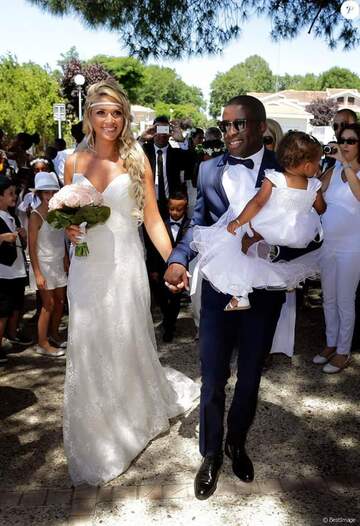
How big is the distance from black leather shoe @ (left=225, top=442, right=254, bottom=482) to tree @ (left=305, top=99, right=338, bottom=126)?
78965 millimetres

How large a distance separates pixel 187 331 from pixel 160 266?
869 millimetres

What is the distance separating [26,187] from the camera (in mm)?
7773

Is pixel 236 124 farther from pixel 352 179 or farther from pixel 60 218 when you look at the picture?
pixel 352 179

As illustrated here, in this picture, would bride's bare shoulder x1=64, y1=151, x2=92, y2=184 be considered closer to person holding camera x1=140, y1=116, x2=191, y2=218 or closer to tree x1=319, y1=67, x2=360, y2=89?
person holding camera x1=140, y1=116, x2=191, y2=218

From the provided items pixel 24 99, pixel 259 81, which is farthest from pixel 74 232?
pixel 259 81

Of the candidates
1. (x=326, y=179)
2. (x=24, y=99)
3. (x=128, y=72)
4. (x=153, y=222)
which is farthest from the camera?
(x=128, y=72)

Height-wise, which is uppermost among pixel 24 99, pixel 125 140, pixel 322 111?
pixel 322 111

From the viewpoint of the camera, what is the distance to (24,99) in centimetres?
2820

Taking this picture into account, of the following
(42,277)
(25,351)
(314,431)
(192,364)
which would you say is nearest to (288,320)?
(314,431)

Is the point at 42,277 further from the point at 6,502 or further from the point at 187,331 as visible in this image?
the point at 6,502

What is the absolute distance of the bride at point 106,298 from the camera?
3525 millimetres

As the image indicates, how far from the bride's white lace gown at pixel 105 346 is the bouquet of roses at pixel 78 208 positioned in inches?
7.1

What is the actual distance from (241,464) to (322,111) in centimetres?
8291

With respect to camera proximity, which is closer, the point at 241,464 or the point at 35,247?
the point at 241,464
